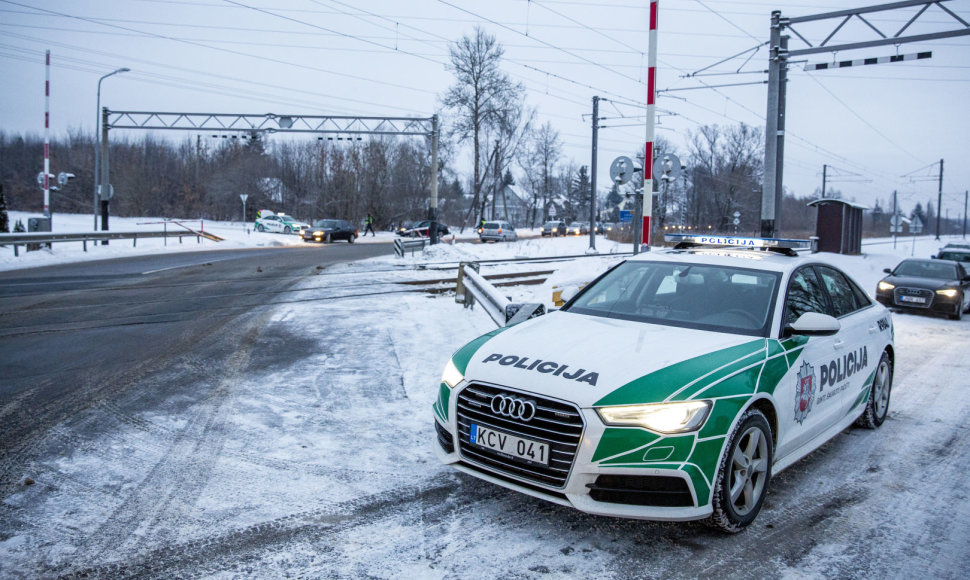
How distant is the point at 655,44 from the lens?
13773mm

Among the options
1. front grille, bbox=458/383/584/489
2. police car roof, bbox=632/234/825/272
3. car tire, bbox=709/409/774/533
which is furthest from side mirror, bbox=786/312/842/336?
front grille, bbox=458/383/584/489

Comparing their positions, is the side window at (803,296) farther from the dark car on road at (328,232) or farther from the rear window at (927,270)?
the dark car on road at (328,232)

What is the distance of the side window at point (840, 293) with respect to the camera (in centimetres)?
541

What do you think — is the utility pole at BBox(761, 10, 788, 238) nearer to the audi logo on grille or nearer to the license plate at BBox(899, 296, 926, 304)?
the license plate at BBox(899, 296, 926, 304)

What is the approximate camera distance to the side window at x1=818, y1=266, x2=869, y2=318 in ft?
17.7

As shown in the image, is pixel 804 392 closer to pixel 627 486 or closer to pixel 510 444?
pixel 627 486

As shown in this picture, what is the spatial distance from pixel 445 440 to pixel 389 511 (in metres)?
0.54

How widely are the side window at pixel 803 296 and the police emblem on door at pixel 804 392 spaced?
34 cm

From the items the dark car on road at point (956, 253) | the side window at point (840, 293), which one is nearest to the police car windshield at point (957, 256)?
the dark car on road at point (956, 253)

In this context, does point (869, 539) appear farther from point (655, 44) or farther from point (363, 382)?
point (655, 44)

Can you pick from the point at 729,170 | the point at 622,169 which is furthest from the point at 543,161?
the point at 622,169

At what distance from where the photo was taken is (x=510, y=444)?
3727mm

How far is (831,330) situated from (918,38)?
52.4ft

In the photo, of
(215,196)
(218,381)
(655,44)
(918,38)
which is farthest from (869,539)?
(215,196)
